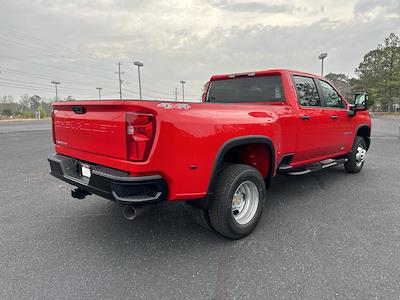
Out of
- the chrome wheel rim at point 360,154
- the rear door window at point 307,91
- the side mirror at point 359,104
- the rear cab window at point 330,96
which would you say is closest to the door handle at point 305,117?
the rear door window at point 307,91

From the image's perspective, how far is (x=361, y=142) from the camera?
598 centimetres

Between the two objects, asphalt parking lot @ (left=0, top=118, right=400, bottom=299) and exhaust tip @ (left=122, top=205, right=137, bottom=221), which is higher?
exhaust tip @ (left=122, top=205, right=137, bottom=221)

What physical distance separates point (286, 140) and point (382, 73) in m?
59.7

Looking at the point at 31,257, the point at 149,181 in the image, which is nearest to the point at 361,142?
the point at 149,181

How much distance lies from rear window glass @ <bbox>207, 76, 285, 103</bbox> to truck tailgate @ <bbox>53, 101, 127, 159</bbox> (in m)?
2.41

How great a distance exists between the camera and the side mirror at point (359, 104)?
5.30 metres

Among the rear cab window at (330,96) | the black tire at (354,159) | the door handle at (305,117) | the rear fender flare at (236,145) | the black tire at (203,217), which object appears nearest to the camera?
the rear fender flare at (236,145)

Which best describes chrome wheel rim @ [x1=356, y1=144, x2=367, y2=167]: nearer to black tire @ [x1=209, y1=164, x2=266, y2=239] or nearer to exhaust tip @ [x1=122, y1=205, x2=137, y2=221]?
black tire @ [x1=209, y1=164, x2=266, y2=239]

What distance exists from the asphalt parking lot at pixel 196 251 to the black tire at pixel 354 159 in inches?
50.7

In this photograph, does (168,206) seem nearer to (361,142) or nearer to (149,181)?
(149,181)

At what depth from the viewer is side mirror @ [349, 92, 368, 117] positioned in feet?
17.4

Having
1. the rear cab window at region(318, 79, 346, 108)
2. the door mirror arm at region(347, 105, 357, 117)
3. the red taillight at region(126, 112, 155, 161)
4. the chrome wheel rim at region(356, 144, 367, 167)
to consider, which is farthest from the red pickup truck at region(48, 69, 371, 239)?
the chrome wheel rim at region(356, 144, 367, 167)

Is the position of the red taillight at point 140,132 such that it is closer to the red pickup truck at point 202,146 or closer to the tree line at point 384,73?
the red pickup truck at point 202,146

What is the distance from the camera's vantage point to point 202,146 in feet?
8.63
